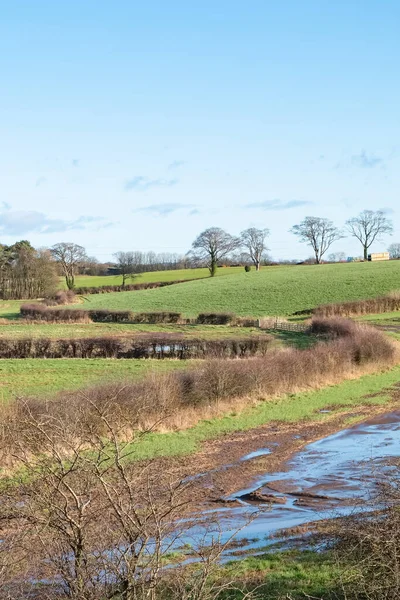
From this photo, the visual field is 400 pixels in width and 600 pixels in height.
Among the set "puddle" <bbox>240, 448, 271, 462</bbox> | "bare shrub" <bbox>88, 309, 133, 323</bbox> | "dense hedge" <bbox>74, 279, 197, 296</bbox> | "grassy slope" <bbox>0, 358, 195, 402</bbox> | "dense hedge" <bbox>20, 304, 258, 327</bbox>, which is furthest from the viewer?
"dense hedge" <bbox>74, 279, 197, 296</bbox>

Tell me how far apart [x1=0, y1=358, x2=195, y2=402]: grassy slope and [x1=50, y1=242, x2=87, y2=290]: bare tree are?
7144 cm

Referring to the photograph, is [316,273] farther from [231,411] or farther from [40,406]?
[40,406]

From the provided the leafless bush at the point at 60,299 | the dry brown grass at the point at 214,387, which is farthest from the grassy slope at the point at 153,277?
the dry brown grass at the point at 214,387

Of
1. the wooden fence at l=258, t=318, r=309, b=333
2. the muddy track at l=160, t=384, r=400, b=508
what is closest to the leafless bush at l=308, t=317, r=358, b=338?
the wooden fence at l=258, t=318, r=309, b=333

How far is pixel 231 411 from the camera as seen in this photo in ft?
92.3

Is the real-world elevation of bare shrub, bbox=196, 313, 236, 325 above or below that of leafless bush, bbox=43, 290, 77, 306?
below

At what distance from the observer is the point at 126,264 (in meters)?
130

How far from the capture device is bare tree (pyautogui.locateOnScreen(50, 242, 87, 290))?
377ft

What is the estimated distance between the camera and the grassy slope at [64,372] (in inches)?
1312

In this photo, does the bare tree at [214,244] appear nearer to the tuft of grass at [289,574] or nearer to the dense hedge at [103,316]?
the dense hedge at [103,316]

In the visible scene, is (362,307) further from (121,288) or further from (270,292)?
(121,288)

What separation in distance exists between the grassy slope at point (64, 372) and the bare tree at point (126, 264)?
7276cm

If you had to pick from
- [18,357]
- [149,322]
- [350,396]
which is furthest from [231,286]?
[350,396]

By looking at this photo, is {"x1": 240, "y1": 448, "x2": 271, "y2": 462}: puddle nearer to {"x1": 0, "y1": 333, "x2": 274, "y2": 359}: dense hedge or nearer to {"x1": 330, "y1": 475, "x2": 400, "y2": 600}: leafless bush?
{"x1": 330, "y1": 475, "x2": 400, "y2": 600}: leafless bush
